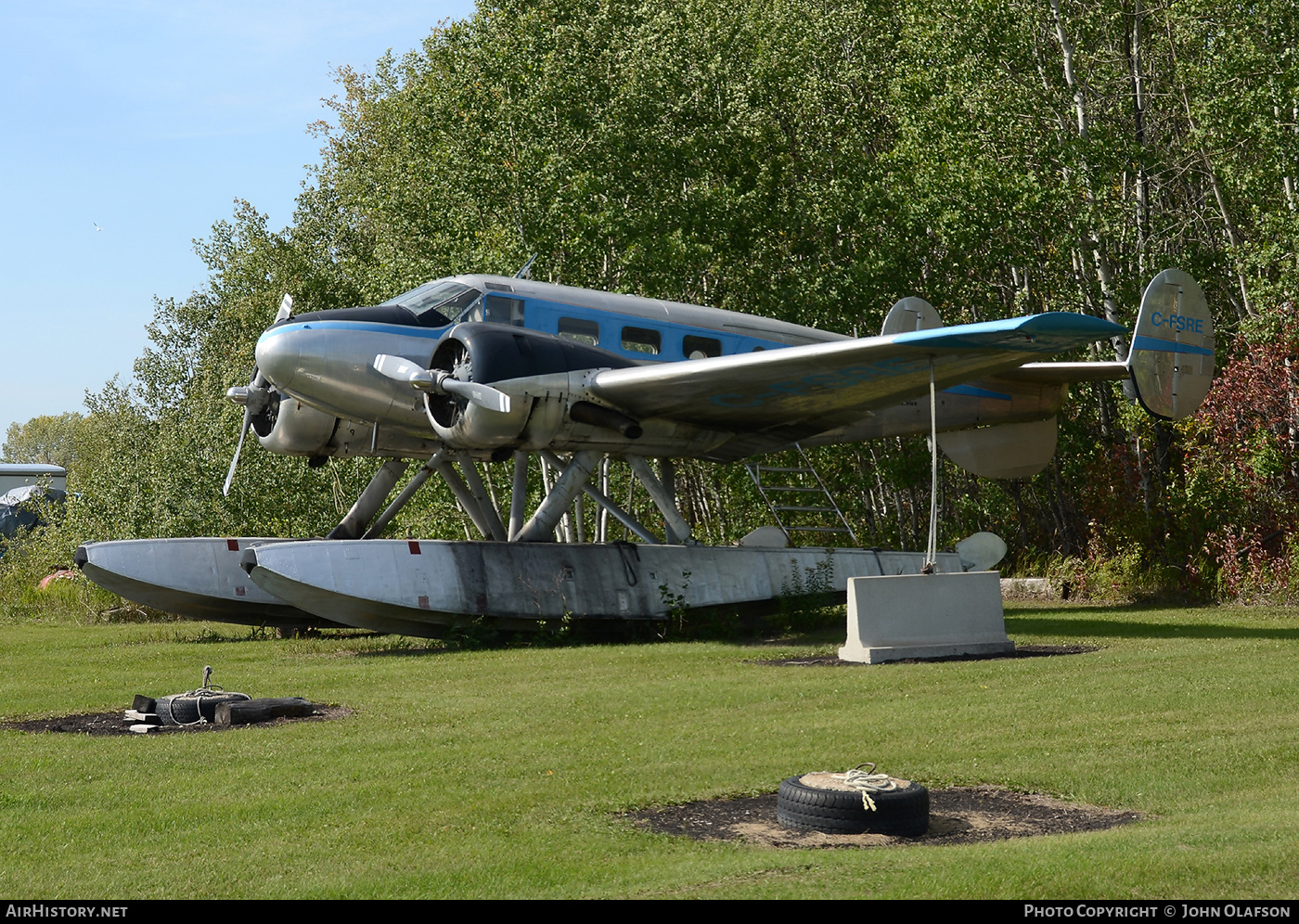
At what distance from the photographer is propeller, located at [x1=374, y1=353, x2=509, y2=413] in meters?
13.5

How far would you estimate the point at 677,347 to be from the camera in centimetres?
1625

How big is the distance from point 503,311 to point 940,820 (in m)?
10.3

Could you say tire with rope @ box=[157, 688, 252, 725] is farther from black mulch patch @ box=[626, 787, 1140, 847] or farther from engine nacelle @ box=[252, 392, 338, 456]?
engine nacelle @ box=[252, 392, 338, 456]

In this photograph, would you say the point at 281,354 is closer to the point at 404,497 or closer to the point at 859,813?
the point at 404,497

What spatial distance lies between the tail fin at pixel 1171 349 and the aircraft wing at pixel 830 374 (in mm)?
2067

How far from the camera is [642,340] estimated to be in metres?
16.0

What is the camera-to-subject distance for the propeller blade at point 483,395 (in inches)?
532

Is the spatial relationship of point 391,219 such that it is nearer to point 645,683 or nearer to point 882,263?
point 882,263

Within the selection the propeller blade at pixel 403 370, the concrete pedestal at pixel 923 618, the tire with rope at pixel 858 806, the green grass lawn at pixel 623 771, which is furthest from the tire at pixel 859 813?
the propeller blade at pixel 403 370

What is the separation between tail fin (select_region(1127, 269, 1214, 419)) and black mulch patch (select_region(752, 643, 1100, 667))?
12.6 feet

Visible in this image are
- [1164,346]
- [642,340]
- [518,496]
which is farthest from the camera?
[518,496]

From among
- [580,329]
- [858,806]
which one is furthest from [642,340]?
[858,806]

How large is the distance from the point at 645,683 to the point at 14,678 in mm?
6598

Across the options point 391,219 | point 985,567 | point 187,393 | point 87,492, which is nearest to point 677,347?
point 985,567
